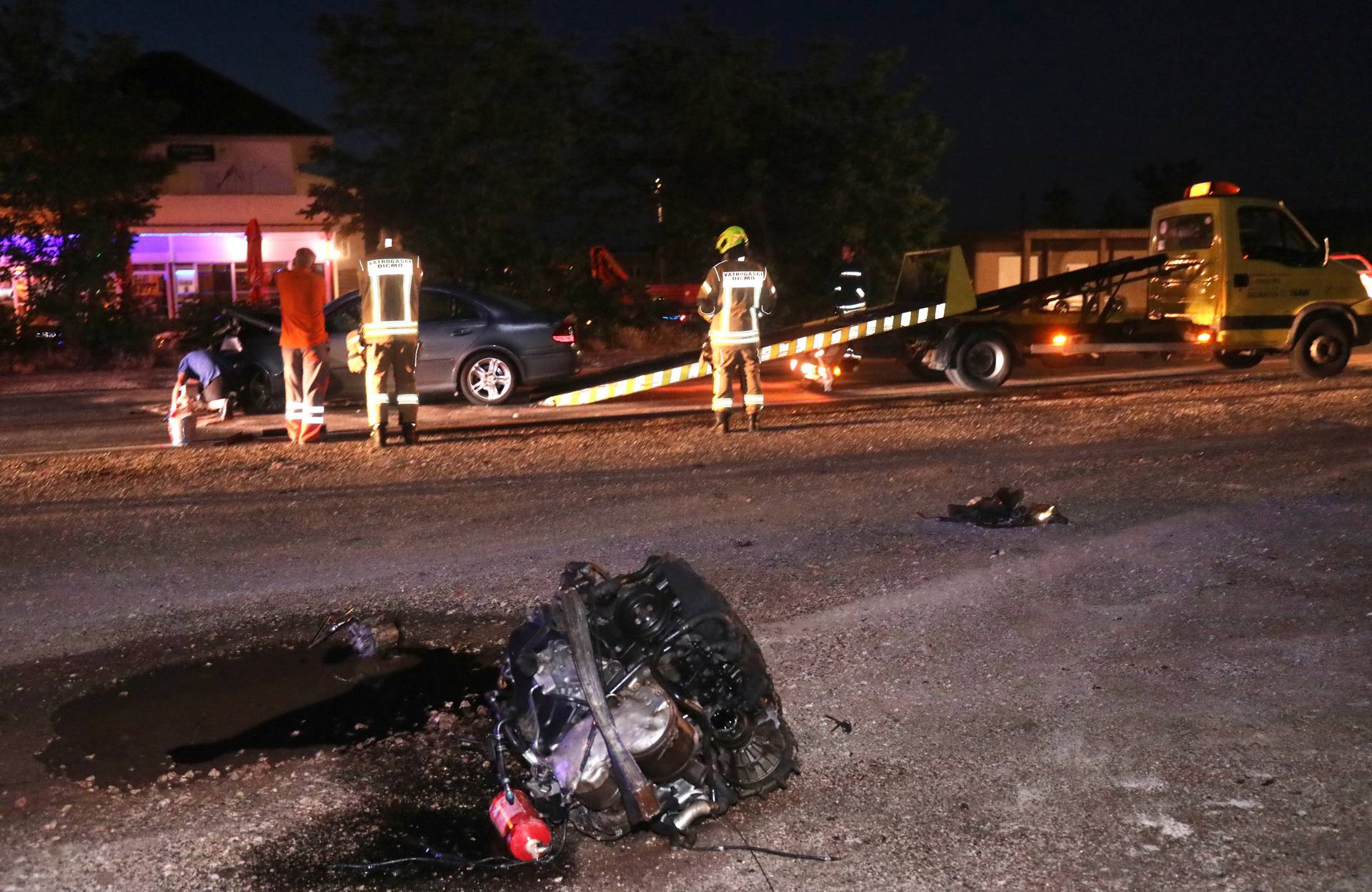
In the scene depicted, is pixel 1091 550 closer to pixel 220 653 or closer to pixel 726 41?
pixel 220 653

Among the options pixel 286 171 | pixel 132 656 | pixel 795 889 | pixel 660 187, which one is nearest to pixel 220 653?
pixel 132 656

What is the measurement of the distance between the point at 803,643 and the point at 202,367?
891 centimetres

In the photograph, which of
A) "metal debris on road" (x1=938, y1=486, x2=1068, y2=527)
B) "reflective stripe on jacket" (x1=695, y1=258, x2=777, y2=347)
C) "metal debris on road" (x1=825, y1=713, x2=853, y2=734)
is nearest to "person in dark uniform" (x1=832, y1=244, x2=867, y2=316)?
"reflective stripe on jacket" (x1=695, y1=258, x2=777, y2=347)

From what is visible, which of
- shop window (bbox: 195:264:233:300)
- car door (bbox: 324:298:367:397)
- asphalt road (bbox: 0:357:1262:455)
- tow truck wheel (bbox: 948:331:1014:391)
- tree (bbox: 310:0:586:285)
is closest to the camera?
asphalt road (bbox: 0:357:1262:455)

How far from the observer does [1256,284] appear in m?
14.6

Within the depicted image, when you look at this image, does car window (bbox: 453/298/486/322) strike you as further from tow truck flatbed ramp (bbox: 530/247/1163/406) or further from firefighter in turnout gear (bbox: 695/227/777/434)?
firefighter in turnout gear (bbox: 695/227/777/434)

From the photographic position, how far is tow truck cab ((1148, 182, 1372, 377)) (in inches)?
572

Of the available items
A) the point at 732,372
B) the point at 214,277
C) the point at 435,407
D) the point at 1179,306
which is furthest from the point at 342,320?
the point at 214,277

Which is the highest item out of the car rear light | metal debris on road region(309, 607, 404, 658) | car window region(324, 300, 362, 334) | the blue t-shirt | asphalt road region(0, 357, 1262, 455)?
car window region(324, 300, 362, 334)

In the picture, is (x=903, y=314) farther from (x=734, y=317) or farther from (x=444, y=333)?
(x=444, y=333)

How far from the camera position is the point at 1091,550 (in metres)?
7.22

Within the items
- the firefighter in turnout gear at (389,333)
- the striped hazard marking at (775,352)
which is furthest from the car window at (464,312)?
the firefighter in turnout gear at (389,333)

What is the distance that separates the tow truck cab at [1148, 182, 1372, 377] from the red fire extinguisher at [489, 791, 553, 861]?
12757 millimetres

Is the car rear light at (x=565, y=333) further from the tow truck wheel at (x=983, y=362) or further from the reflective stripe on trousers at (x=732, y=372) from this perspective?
the tow truck wheel at (x=983, y=362)
